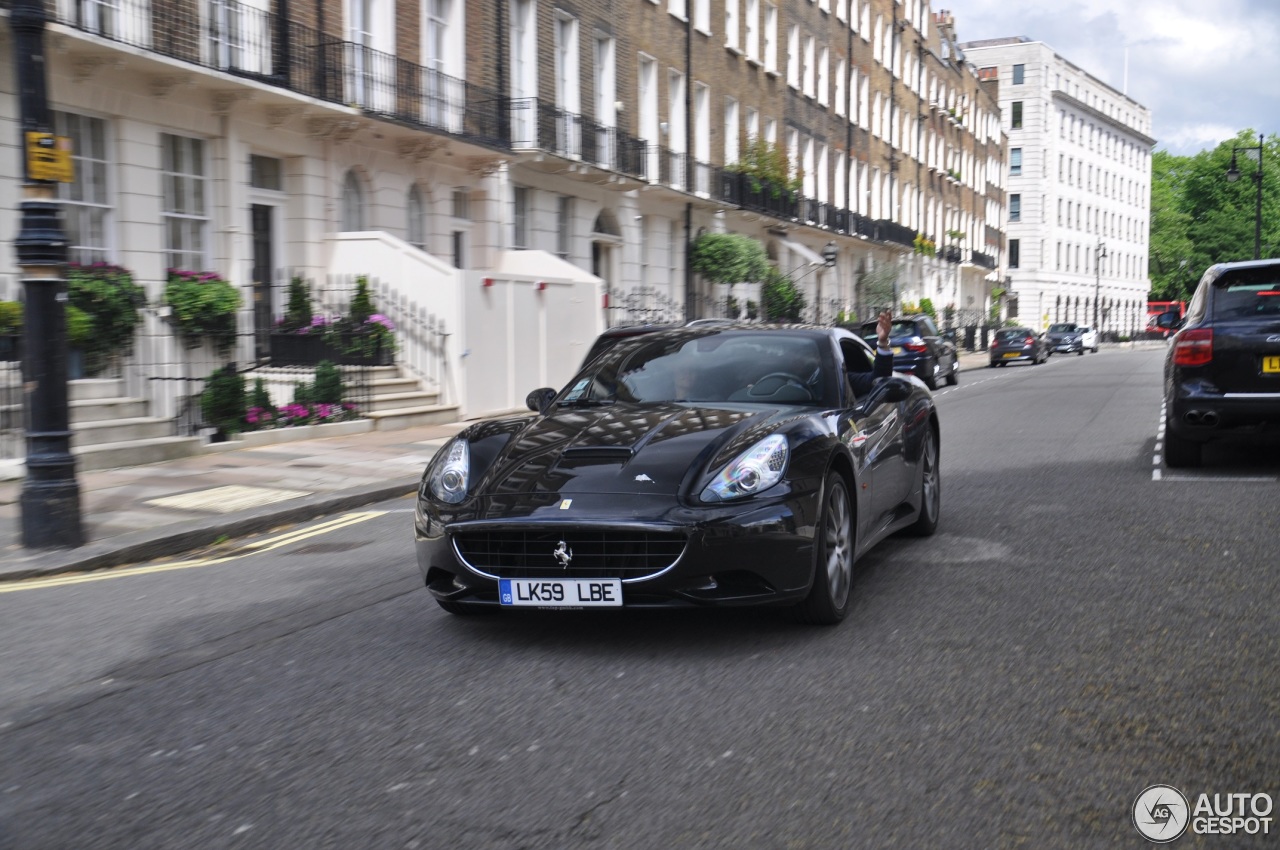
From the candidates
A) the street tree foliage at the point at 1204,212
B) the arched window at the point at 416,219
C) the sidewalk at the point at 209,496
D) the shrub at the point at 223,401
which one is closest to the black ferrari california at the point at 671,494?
the sidewalk at the point at 209,496

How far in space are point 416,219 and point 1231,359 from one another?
16004 millimetres

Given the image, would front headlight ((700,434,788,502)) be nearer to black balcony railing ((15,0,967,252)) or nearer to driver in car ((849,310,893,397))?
driver in car ((849,310,893,397))

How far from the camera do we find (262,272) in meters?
19.7

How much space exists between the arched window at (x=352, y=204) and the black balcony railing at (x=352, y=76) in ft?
4.33

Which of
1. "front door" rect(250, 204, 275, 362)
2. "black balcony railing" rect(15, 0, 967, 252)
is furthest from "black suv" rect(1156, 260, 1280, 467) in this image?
"front door" rect(250, 204, 275, 362)

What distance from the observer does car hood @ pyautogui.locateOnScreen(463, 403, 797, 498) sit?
5.49 meters

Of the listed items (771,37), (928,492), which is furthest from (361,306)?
(771,37)

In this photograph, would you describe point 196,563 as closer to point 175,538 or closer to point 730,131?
point 175,538

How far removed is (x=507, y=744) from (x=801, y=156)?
43325mm

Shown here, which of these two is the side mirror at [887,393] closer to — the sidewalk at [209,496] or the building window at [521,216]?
the sidewalk at [209,496]

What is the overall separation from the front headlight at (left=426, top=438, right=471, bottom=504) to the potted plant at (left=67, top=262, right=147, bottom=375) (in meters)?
10.1

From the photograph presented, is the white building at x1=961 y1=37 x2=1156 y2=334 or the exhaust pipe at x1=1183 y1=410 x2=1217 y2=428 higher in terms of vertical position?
the white building at x1=961 y1=37 x2=1156 y2=334

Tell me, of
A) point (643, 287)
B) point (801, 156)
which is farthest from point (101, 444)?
point (801, 156)

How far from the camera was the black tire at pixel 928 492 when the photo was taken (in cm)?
816
